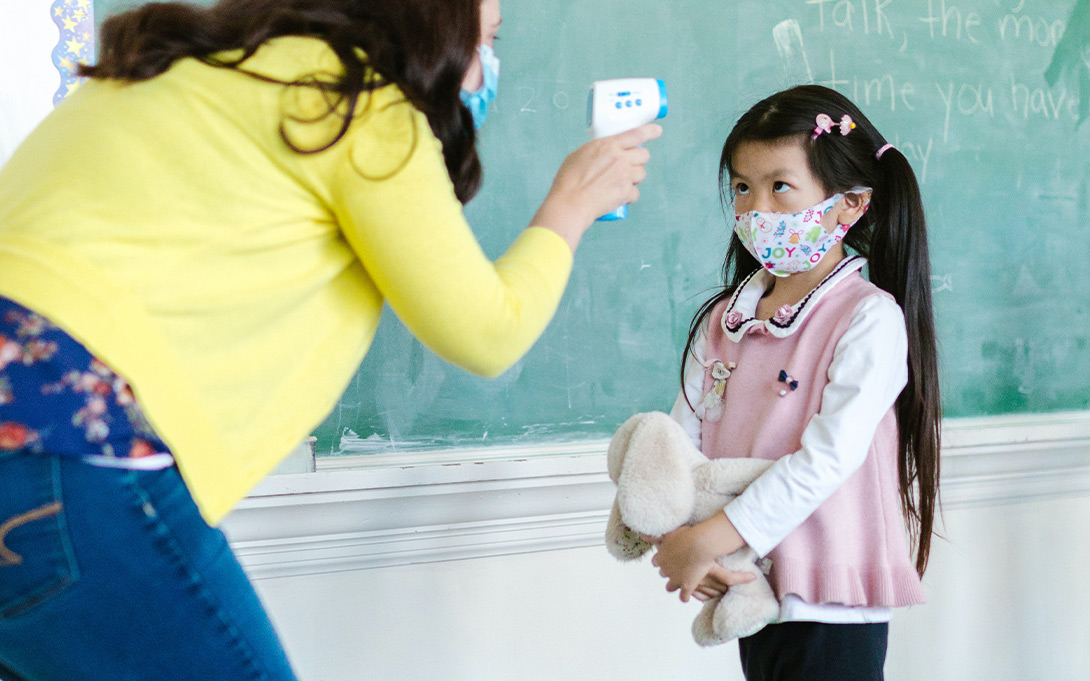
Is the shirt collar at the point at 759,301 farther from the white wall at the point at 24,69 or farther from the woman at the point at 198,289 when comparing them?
the white wall at the point at 24,69

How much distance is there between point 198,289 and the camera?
1.88ft

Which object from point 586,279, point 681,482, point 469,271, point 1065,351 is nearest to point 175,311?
point 469,271

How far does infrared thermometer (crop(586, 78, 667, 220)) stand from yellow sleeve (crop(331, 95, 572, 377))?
0.31 metres

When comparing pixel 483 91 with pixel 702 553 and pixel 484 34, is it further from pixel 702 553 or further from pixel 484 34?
pixel 702 553

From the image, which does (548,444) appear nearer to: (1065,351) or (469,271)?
(469,271)

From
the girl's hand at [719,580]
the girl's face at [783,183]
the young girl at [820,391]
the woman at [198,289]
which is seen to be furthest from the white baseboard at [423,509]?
the woman at [198,289]

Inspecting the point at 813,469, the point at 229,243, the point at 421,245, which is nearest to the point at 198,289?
the point at 229,243

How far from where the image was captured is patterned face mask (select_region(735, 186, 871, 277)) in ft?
3.37

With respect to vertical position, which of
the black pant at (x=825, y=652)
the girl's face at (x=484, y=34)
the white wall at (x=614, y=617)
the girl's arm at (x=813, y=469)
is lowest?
the white wall at (x=614, y=617)

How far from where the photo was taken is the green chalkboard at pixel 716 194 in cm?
132

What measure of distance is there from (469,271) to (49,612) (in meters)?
0.33

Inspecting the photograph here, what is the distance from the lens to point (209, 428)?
59 cm

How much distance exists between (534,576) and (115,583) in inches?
34.7

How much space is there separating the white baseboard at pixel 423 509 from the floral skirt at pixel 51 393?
26.8 inches
